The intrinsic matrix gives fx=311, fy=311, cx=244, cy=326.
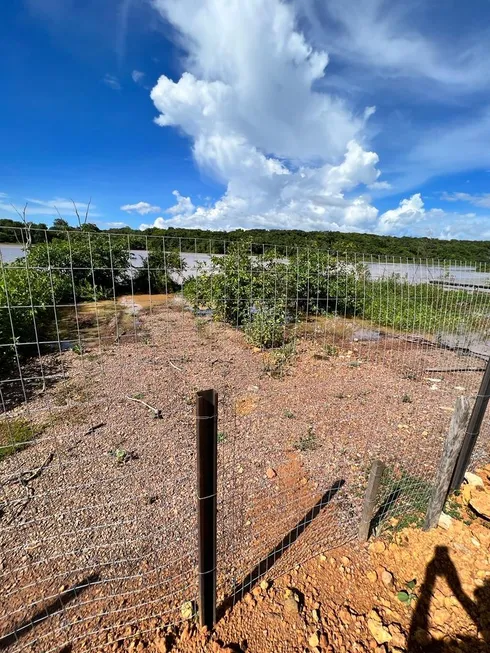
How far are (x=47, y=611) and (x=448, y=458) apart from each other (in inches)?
90.5

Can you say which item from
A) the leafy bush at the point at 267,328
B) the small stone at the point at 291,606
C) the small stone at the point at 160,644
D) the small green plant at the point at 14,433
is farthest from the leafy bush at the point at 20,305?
the small stone at the point at 291,606

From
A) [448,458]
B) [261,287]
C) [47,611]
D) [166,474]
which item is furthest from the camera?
[261,287]

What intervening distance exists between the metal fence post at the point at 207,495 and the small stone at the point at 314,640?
44 centimetres

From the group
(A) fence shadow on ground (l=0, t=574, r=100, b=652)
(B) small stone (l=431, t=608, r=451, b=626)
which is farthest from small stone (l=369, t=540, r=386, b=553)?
(A) fence shadow on ground (l=0, t=574, r=100, b=652)

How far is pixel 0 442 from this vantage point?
2.75 m

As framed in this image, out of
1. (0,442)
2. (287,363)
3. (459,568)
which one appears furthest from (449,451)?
(0,442)

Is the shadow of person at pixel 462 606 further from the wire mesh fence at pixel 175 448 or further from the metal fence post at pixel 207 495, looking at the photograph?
the metal fence post at pixel 207 495

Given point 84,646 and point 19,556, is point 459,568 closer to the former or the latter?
point 84,646

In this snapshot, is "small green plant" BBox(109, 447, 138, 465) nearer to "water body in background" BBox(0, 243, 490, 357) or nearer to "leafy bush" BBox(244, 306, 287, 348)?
"leafy bush" BBox(244, 306, 287, 348)

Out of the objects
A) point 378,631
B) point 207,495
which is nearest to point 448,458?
point 378,631

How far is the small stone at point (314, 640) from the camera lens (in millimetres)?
1373

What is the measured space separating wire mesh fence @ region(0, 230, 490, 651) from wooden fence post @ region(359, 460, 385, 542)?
10 centimetres

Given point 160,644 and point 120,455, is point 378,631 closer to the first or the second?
point 160,644

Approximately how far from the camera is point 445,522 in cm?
204
